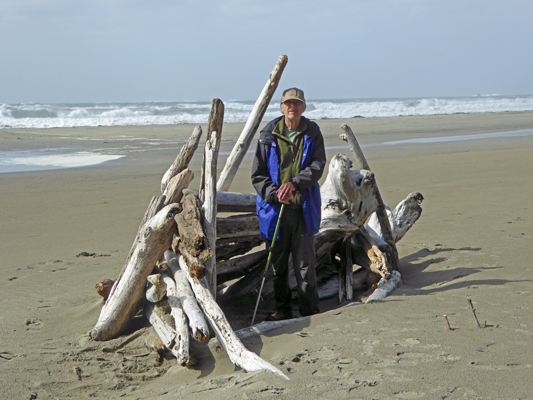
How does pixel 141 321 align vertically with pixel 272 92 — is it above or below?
below

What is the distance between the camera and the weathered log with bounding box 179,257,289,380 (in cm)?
330

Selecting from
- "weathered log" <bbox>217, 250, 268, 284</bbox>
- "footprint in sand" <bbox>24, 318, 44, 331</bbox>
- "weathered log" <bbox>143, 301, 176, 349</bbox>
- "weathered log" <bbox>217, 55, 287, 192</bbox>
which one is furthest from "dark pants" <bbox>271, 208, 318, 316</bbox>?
"footprint in sand" <bbox>24, 318, 44, 331</bbox>

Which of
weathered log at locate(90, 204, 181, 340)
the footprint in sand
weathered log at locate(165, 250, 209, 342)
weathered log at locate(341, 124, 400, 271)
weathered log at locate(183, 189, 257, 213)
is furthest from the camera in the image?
weathered log at locate(341, 124, 400, 271)

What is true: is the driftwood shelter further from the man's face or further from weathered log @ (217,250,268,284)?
the man's face

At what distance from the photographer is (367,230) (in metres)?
5.80

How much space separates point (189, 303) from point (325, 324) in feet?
3.52

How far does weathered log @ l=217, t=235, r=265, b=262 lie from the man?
61cm

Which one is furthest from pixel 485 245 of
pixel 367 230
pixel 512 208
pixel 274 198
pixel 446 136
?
pixel 446 136

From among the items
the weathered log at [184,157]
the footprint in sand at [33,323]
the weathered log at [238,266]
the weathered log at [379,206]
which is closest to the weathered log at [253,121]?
the weathered log at [184,157]

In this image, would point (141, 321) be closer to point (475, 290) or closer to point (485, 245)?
point (475, 290)

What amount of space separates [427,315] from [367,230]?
6.12 ft

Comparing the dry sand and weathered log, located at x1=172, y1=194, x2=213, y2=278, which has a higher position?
weathered log, located at x1=172, y1=194, x2=213, y2=278

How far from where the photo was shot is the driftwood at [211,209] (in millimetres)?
4176

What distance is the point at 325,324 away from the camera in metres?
3.97
